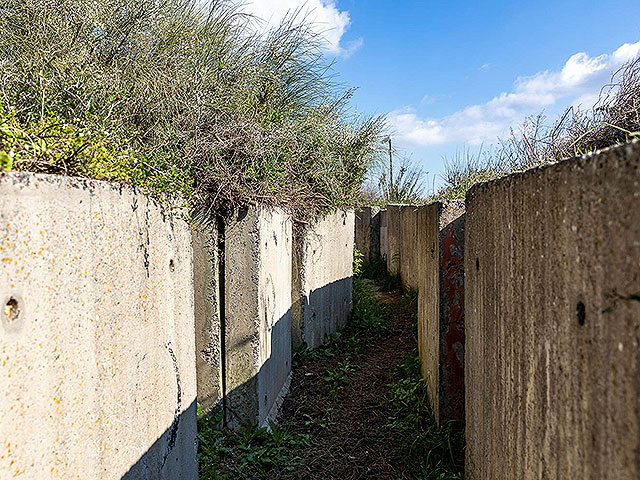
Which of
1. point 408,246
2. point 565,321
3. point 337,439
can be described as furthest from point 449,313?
point 408,246

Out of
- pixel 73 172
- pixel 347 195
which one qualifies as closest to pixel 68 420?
pixel 73 172

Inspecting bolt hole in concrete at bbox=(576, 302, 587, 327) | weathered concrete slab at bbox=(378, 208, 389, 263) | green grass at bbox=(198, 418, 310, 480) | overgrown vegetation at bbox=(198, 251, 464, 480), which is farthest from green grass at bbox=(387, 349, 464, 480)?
weathered concrete slab at bbox=(378, 208, 389, 263)

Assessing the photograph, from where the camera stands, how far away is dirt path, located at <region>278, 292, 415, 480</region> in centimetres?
360

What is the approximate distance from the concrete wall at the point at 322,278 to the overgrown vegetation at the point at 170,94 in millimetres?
481

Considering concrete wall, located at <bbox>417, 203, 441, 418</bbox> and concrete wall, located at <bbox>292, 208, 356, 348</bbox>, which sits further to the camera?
concrete wall, located at <bbox>292, 208, 356, 348</bbox>

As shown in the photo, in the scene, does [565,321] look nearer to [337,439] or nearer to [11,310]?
[11,310]

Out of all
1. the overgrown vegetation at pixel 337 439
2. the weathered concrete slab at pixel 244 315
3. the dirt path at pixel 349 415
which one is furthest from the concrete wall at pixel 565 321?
the weathered concrete slab at pixel 244 315

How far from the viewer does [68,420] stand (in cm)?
147

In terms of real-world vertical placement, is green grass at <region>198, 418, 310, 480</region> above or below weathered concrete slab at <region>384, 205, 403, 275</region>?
below

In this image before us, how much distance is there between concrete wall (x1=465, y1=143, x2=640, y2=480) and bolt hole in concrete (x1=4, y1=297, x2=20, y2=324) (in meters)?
1.37

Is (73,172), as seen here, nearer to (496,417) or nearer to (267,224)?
(496,417)

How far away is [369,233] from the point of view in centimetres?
1309

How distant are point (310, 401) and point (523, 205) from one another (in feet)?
11.6

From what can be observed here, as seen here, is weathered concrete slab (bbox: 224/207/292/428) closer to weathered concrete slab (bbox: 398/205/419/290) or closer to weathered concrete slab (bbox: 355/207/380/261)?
weathered concrete slab (bbox: 398/205/419/290)
